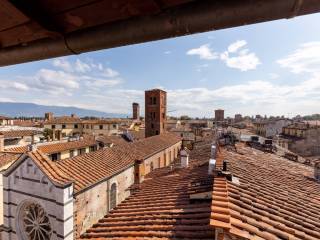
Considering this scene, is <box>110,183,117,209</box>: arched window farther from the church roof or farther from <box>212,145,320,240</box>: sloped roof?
→ <box>212,145,320,240</box>: sloped roof

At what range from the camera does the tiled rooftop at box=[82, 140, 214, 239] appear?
21.5 feet

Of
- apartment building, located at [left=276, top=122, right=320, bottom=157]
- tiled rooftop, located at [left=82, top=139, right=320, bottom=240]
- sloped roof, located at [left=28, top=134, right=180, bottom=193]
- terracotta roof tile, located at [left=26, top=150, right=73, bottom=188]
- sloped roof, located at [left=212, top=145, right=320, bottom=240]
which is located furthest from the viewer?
apartment building, located at [left=276, top=122, right=320, bottom=157]

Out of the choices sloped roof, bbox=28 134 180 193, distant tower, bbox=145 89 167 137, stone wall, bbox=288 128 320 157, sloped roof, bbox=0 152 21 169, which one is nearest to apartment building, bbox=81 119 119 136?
distant tower, bbox=145 89 167 137

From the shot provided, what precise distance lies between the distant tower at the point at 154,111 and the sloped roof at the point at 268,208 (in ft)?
110

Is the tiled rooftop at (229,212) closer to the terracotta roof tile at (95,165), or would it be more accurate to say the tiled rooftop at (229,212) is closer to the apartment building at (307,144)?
the terracotta roof tile at (95,165)

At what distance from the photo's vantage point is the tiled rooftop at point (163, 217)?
6.55 metres

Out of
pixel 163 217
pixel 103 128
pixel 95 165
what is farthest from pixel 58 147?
pixel 103 128

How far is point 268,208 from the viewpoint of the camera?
6559 mm

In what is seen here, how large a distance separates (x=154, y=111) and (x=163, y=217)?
36024 millimetres

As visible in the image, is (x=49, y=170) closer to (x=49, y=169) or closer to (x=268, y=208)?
(x=49, y=169)

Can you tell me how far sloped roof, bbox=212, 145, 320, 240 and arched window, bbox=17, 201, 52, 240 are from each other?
873cm

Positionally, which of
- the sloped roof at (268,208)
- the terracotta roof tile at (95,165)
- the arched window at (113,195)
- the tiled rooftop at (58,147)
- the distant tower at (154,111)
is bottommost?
the arched window at (113,195)

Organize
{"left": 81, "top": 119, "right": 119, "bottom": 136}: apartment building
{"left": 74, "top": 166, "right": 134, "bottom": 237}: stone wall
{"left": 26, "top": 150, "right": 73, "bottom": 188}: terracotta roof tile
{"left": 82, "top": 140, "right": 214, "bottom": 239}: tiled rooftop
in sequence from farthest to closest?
{"left": 81, "top": 119, "right": 119, "bottom": 136}: apartment building < {"left": 74, "top": 166, "right": 134, "bottom": 237}: stone wall < {"left": 26, "top": 150, "right": 73, "bottom": 188}: terracotta roof tile < {"left": 82, "top": 140, "right": 214, "bottom": 239}: tiled rooftop

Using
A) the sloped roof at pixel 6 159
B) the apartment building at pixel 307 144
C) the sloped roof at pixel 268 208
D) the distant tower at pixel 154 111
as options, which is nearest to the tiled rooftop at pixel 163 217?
the sloped roof at pixel 268 208
